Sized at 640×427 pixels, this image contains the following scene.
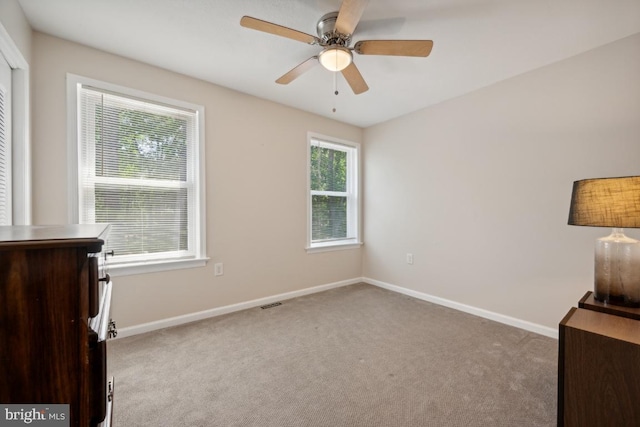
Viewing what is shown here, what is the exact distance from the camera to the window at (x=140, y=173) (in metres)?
2.21

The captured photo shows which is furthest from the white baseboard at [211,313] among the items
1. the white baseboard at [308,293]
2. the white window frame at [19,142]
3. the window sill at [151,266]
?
the white window frame at [19,142]

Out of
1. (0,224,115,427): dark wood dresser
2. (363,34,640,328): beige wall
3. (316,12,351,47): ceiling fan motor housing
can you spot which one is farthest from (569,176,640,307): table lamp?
(0,224,115,427): dark wood dresser

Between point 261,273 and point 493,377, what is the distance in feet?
7.48

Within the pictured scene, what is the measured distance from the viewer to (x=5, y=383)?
2.14ft

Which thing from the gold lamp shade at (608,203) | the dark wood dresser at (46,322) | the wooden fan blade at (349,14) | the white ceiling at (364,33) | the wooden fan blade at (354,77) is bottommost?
the dark wood dresser at (46,322)

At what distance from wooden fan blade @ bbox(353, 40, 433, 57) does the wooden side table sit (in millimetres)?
1614

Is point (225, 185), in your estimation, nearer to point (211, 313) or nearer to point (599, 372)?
point (211, 313)

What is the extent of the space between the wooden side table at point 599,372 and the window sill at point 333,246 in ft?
8.59

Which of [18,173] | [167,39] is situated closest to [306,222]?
[167,39]

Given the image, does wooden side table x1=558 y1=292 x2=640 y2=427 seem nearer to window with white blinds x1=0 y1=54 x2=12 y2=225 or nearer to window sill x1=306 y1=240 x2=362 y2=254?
window sill x1=306 y1=240 x2=362 y2=254

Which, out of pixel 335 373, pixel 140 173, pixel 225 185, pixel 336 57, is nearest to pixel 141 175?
pixel 140 173

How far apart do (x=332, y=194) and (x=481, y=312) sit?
224 centimetres

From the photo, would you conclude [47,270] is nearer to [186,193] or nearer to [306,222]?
[186,193]

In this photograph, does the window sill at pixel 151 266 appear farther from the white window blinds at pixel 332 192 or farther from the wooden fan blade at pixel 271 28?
the wooden fan blade at pixel 271 28
